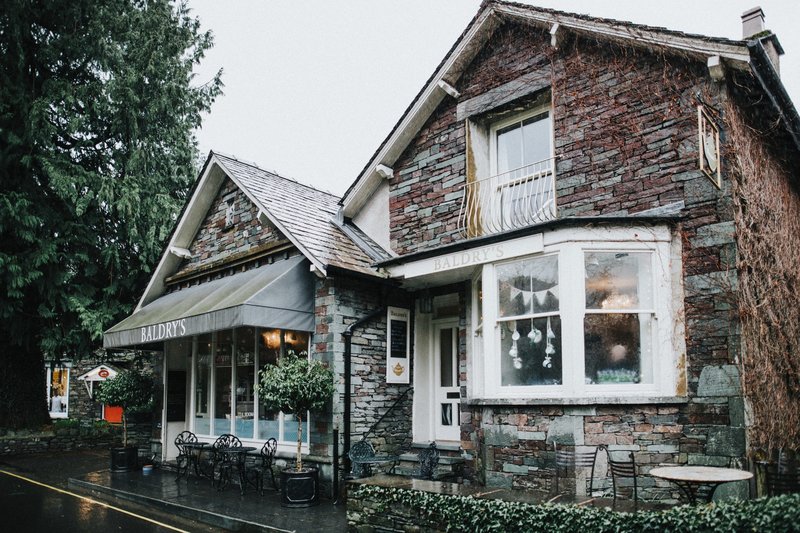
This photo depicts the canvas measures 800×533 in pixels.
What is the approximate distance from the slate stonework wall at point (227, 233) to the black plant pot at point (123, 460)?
403 centimetres

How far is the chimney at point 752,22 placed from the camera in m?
8.95

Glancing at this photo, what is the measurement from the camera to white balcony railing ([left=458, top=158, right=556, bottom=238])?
9711 mm

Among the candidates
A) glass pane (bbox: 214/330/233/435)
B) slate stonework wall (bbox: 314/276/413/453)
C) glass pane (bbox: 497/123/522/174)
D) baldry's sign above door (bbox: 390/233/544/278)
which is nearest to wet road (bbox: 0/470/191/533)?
glass pane (bbox: 214/330/233/435)

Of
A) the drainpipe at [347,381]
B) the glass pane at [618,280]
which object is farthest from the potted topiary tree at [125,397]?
the glass pane at [618,280]

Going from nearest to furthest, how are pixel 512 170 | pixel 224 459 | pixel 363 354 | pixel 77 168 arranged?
pixel 512 170
pixel 363 354
pixel 224 459
pixel 77 168

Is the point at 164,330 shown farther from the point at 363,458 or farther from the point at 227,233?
the point at 363,458

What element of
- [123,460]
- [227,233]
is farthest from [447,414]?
[123,460]

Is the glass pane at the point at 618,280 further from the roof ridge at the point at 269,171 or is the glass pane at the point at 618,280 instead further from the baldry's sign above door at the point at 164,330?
the roof ridge at the point at 269,171

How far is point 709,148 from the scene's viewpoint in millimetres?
7406

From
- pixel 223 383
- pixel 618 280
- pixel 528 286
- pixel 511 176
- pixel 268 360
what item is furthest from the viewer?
pixel 223 383

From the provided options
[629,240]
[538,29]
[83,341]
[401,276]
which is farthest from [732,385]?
[83,341]

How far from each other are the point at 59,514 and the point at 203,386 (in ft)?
14.4

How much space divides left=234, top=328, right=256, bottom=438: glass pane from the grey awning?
4.00ft

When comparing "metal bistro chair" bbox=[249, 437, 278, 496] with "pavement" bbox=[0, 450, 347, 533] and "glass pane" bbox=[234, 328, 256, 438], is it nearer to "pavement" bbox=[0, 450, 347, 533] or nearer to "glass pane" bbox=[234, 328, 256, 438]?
"pavement" bbox=[0, 450, 347, 533]
